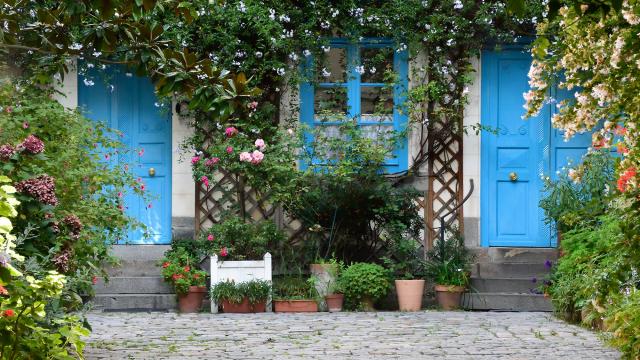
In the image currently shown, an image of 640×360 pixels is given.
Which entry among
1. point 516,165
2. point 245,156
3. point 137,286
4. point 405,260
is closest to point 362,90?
point 245,156

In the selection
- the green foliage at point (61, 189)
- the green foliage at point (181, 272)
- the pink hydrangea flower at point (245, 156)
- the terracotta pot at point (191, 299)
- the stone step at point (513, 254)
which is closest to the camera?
the green foliage at point (61, 189)

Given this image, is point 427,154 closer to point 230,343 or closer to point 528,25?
point 528,25

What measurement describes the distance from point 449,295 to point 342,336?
111 inches

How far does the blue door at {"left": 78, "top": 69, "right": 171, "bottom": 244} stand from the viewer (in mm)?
11617

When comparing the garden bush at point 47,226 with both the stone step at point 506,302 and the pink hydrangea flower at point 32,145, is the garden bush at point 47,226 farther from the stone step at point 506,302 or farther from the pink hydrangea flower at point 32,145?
the stone step at point 506,302

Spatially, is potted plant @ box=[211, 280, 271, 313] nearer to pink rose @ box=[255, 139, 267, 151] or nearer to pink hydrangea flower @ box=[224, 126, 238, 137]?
pink rose @ box=[255, 139, 267, 151]

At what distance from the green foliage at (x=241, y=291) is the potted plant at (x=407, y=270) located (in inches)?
54.5

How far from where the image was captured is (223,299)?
10266mm

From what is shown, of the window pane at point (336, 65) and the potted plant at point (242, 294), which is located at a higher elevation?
the window pane at point (336, 65)

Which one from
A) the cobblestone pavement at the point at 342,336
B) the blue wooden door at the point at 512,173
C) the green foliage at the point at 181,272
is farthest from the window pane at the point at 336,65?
the cobblestone pavement at the point at 342,336

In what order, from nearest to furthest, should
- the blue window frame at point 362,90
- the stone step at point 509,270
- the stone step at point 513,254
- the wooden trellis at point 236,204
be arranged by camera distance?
the stone step at point 509,270
the stone step at point 513,254
the wooden trellis at point 236,204
the blue window frame at point 362,90

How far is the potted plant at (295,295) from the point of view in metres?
10.3

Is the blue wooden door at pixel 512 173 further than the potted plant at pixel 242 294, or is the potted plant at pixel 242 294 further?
the blue wooden door at pixel 512 173

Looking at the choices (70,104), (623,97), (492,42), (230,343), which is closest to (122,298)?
(70,104)
